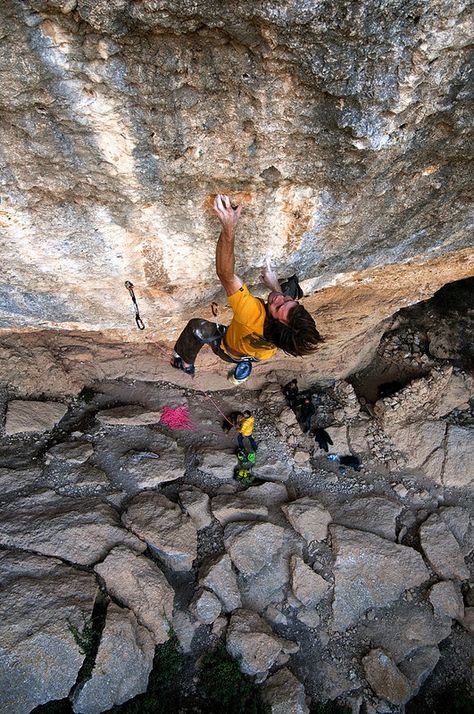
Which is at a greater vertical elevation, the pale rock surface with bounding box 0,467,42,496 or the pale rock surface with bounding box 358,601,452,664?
the pale rock surface with bounding box 0,467,42,496

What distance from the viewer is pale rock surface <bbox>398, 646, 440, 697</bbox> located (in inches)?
224

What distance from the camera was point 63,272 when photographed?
3949mm

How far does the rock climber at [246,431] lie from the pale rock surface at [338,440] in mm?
1237

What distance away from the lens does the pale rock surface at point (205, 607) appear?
5266 mm

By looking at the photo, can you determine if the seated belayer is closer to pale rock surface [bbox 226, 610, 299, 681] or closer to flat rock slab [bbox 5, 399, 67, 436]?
flat rock slab [bbox 5, 399, 67, 436]

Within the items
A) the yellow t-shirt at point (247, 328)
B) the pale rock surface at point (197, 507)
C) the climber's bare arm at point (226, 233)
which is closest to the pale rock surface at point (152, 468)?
the pale rock surface at point (197, 507)

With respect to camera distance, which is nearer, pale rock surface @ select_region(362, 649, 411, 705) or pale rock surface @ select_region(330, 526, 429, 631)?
pale rock surface @ select_region(362, 649, 411, 705)

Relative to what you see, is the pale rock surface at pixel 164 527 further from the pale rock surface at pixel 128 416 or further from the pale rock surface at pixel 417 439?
the pale rock surface at pixel 417 439

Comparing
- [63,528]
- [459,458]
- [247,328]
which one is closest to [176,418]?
[63,528]

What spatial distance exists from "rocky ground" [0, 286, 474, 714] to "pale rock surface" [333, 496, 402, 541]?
0.02 metres

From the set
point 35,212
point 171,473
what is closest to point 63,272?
point 35,212

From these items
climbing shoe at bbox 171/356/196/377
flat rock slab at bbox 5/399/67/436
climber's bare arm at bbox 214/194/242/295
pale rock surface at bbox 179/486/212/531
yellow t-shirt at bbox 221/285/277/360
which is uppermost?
climber's bare arm at bbox 214/194/242/295

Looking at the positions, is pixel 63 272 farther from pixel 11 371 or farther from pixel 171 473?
pixel 171 473

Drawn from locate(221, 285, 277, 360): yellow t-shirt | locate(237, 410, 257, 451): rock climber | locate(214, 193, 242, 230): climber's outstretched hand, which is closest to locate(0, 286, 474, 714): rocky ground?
locate(237, 410, 257, 451): rock climber
